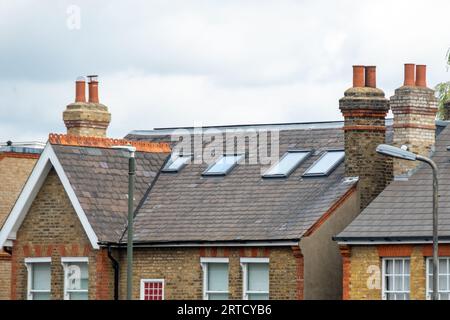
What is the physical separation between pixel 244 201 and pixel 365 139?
4.10 meters

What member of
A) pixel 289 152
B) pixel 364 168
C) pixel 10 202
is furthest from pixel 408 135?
pixel 10 202

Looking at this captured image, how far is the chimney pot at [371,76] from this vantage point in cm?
3997

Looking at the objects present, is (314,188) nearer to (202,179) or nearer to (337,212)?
(337,212)

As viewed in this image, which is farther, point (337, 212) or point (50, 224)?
point (50, 224)

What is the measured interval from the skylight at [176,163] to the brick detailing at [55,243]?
13.8ft

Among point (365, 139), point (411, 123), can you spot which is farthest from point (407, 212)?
point (411, 123)

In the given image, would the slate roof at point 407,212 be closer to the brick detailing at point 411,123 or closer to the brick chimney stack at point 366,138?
the brick detailing at point 411,123

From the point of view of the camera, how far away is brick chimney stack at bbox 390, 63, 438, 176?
3881 cm

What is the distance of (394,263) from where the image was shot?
116ft

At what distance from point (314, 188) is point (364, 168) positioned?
160cm

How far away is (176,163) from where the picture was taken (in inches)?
1740

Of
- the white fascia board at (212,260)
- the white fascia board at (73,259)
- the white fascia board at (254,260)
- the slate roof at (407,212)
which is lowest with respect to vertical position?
the white fascia board at (254,260)

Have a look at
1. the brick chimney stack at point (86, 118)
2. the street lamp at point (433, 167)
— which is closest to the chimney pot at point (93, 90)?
the brick chimney stack at point (86, 118)
